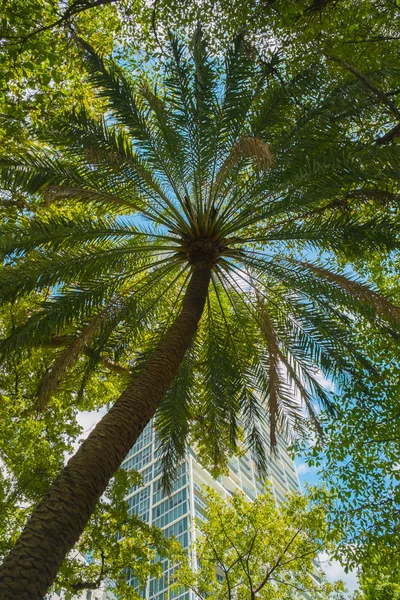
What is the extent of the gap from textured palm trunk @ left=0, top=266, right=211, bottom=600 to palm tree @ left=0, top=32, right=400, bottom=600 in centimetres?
4

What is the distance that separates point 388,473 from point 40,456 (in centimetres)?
823

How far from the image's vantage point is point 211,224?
8266mm

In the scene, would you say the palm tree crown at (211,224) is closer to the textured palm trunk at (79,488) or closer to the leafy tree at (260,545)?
the textured palm trunk at (79,488)

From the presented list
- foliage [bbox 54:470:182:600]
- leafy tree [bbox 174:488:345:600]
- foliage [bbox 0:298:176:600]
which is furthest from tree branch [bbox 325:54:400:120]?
leafy tree [bbox 174:488:345:600]

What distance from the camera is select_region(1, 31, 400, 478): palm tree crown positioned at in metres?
6.73

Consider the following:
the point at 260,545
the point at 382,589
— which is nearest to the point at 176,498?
the point at 260,545

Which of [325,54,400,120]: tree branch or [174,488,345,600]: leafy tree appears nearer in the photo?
[325,54,400,120]: tree branch

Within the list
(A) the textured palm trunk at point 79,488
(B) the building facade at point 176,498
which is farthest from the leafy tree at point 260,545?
(B) the building facade at point 176,498

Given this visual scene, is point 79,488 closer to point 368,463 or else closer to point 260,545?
point 368,463

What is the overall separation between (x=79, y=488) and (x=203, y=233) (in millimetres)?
5476

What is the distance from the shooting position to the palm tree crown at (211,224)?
6730mm

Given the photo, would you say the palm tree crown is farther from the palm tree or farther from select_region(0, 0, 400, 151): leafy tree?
select_region(0, 0, 400, 151): leafy tree

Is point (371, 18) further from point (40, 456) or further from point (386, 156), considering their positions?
point (40, 456)

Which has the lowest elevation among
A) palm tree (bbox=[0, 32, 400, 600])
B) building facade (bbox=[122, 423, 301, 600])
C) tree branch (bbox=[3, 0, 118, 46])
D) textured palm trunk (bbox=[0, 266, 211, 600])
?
textured palm trunk (bbox=[0, 266, 211, 600])
